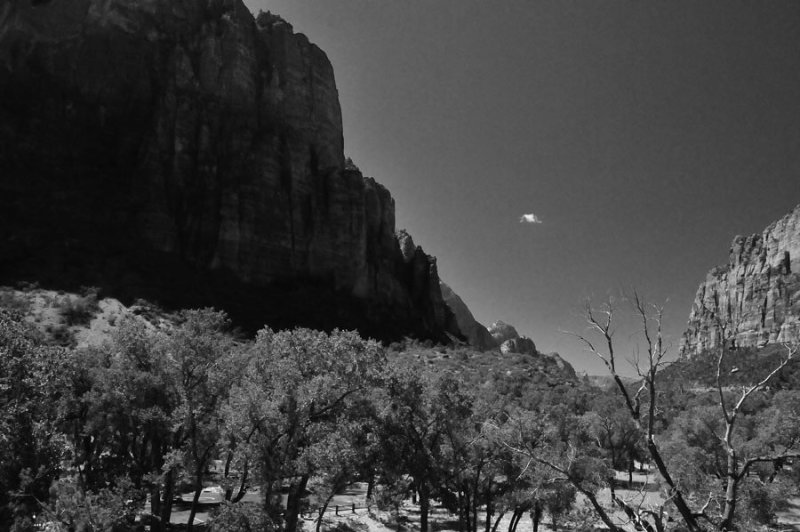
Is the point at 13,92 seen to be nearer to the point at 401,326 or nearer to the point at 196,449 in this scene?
the point at 401,326

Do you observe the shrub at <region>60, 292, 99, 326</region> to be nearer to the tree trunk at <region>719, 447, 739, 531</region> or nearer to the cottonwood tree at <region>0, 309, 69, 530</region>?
the cottonwood tree at <region>0, 309, 69, 530</region>

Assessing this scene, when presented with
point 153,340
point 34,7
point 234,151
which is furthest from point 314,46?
point 153,340

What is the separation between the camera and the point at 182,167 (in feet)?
380

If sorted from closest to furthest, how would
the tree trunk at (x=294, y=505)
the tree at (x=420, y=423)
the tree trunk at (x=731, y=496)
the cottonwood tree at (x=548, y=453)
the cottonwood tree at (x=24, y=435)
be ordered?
the tree trunk at (x=731, y=496), the cottonwood tree at (x=24, y=435), the tree trunk at (x=294, y=505), the cottonwood tree at (x=548, y=453), the tree at (x=420, y=423)

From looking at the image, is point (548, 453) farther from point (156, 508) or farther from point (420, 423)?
point (156, 508)

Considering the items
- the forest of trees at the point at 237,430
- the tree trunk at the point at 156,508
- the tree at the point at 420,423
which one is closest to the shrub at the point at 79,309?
the forest of trees at the point at 237,430

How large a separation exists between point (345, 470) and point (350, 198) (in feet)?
376

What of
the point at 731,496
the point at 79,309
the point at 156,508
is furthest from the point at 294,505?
the point at 79,309

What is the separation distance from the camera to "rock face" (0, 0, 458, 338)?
9794cm

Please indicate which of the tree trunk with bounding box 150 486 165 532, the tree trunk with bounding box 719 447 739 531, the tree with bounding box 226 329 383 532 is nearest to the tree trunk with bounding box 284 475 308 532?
the tree with bounding box 226 329 383 532

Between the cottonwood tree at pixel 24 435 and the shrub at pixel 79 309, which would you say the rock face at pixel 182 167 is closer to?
the shrub at pixel 79 309

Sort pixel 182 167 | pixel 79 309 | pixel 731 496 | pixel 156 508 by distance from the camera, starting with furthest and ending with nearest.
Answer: pixel 182 167, pixel 79 309, pixel 156 508, pixel 731 496

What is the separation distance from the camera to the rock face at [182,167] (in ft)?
321

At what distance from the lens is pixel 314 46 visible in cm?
14825
